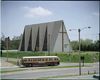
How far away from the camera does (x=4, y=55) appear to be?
79.8 meters

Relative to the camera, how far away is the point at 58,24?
8400 centimetres

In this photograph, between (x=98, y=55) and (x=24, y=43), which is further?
(x=24, y=43)

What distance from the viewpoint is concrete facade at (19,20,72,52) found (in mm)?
84000

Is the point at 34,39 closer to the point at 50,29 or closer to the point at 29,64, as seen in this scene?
the point at 50,29

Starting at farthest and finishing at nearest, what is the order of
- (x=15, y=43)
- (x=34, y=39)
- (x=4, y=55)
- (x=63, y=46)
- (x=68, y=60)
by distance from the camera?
(x=15, y=43)
(x=34, y=39)
(x=63, y=46)
(x=4, y=55)
(x=68, y=60)

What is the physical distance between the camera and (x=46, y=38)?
89.6 metres

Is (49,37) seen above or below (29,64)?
above

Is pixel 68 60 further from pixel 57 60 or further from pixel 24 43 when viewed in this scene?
pixel 24 43

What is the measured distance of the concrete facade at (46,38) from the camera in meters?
84.0

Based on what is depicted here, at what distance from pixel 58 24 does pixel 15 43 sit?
80.2 feet

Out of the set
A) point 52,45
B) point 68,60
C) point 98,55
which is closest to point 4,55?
point 52,45

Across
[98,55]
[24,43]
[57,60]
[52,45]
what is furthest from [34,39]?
[57,60]

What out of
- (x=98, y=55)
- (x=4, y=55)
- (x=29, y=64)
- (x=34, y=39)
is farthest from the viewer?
(x=34, y=39)

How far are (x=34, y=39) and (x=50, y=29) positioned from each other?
844 centimetres
